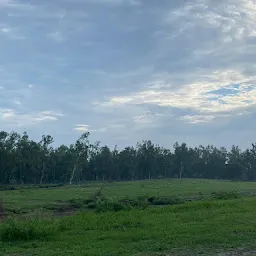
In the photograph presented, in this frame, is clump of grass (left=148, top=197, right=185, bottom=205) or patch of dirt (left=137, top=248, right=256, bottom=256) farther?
clump of grass (left=148, top=197, right=185, bottom=205)

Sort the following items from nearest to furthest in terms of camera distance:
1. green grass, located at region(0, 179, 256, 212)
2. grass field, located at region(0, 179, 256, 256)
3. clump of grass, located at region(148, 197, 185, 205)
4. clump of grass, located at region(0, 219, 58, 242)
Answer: grass field, located at region(0, 179, 256, 256)
clump of grass, located at region(0, 219, 58, 242)
green grass, located at region(0, 179, 256, 212)
clump of grass, located at region(148, 197, 185, 205)

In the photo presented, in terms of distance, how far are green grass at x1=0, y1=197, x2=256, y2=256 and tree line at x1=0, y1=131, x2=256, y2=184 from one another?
6251 cm

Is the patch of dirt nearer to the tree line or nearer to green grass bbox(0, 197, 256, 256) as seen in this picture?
green grass bbox(0, 197, 256, 256)

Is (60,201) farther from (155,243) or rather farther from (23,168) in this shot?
(23,168)

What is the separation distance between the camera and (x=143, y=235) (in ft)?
54.6

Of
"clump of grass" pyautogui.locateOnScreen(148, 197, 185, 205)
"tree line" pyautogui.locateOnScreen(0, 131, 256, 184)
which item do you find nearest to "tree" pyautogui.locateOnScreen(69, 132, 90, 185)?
"tree line" pyautogui.locateOnScreen(0, 131, 256, 184)

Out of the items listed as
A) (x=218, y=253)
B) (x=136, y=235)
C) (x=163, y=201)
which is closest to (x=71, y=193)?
(x=163, y=201)

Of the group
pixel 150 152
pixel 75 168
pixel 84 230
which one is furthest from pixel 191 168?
pixel 84 230

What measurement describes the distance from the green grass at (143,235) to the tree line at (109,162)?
6251 cm

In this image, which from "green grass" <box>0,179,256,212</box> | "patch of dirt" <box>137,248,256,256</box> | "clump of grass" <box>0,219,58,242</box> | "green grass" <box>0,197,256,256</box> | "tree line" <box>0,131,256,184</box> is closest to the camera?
"patch of dirt" <box>137,248,256,256</box>

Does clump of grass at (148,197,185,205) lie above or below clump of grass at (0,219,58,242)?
above

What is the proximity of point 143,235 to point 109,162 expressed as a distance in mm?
88212

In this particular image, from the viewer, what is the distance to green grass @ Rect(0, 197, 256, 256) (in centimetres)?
1423

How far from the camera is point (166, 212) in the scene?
25.6m
